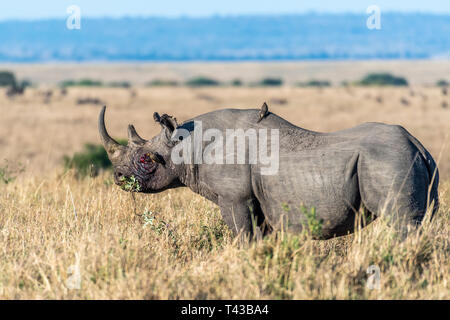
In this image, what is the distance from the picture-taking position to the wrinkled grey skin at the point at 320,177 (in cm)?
573

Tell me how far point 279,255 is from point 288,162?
0.78 meters

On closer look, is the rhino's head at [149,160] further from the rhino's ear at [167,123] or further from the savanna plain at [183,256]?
the savanna plain at [183,256]

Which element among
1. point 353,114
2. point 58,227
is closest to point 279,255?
point 58,227

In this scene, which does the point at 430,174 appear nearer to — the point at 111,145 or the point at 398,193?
the point at 398,193

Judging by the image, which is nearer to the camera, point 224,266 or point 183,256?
point 224,266

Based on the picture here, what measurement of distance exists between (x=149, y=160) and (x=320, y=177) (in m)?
1.52

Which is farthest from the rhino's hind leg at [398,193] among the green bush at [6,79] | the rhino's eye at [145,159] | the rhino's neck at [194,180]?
the green bush at [6,79]

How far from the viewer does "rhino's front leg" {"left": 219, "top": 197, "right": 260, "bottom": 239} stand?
6164mm

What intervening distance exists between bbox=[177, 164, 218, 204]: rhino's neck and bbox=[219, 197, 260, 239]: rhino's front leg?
22 centimetres

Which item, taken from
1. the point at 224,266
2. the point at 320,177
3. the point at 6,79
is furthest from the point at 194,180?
the point at 6,79

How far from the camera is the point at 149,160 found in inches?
259

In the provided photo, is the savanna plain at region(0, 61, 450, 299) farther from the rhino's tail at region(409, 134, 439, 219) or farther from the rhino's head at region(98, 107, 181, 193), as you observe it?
the rhino's head at region(98, 107, 181, 193)

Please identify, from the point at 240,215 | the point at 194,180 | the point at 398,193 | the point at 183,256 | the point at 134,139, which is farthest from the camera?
the point at 134,139
